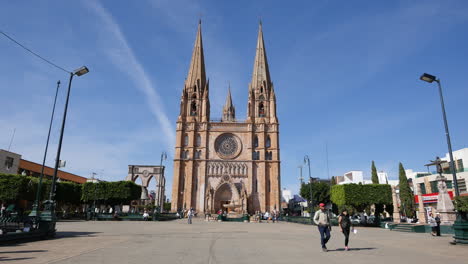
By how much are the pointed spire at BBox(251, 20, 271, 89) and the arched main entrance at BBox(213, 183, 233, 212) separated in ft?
70.2

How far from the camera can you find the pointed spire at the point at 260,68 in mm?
61284

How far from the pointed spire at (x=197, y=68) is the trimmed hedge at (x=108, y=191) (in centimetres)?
2577

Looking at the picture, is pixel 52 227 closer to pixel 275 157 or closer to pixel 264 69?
pixel 275 157

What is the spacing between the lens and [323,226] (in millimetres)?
9523

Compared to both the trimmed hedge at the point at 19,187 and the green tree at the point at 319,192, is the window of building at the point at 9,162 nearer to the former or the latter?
the trimmed hedge at the point at 19,187

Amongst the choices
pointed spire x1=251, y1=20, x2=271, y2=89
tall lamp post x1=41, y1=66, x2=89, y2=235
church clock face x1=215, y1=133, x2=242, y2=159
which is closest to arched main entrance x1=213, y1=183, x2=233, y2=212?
church clock face x1=215, y1=133, x2=242, y2=159

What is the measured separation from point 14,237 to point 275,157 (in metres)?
46.8

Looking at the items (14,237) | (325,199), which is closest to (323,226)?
(14,237)

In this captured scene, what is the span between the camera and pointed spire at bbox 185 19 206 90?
197 ft

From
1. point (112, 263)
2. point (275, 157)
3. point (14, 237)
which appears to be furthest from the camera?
point (275, 157)

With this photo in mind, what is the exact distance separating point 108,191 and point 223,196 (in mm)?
19781

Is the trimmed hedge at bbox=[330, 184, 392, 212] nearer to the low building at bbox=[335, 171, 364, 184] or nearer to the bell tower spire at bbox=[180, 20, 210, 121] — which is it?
the bell tower spire at bbox=[180, 20, 210, 121]

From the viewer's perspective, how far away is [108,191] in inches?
1614

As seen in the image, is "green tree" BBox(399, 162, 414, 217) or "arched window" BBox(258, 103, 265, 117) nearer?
"green tree" BBox(399, 162, 414, 217)
